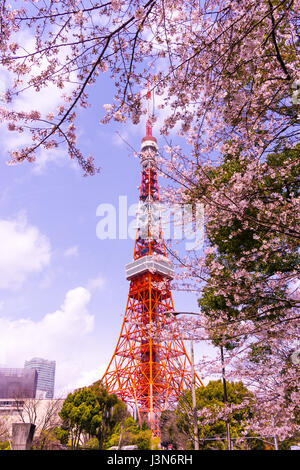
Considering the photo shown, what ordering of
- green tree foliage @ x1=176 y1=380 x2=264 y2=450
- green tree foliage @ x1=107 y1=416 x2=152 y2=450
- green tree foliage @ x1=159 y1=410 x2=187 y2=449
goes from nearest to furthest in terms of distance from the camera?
green tree foliage @ x1=176 y1=380 x2=264 y2=450
green tree foliage @ x1=107 y1=416 x2=152 y2=450
green tree foliage @ x1=159 y1=410 x2=187 y2=449

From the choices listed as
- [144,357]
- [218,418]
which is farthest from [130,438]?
[144,357]

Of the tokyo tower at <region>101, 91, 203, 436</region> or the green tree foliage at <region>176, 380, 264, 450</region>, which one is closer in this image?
the green tree foliage at <region>176, 380, 264, 450</region>

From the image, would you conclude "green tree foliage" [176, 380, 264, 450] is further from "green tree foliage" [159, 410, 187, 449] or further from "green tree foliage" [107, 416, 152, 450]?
"green tree foliage" [107, 416, 152, 450]

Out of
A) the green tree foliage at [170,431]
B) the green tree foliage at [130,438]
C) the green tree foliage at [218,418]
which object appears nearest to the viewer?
the green tree foliage at [218,418]

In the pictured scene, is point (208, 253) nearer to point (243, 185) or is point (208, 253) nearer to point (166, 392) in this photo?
point (243, 185)

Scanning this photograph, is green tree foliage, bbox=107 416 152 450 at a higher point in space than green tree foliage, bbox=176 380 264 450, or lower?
lower

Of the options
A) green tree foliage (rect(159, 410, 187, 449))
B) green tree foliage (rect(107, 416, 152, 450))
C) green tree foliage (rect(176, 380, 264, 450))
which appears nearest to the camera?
green tree foliage (rect(176, 380, 264, 450))

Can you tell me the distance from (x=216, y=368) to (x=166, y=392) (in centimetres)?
2212

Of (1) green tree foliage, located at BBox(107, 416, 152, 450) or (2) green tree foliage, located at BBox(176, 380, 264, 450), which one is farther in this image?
(1) green tree foliage, located at BBox(107, 416, 152, 450)

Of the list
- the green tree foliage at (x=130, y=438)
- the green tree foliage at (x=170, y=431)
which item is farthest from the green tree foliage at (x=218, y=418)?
the green tree foliage at (x=130, y=438)

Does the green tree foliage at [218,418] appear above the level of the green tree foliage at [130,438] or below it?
above

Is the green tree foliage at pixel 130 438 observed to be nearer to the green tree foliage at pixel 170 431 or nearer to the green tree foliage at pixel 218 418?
the green tree foliage at pixel 170 431

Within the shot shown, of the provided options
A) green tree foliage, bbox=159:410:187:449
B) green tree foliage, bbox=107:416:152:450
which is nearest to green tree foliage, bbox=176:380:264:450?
green tree foliage, bbox=159:410:187:449

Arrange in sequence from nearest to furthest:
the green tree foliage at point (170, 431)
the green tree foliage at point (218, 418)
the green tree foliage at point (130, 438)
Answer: the green tree foliage at point (218, 418), the green tree foliage at point (130, 438), the green tree foliage at point (170, 431)
